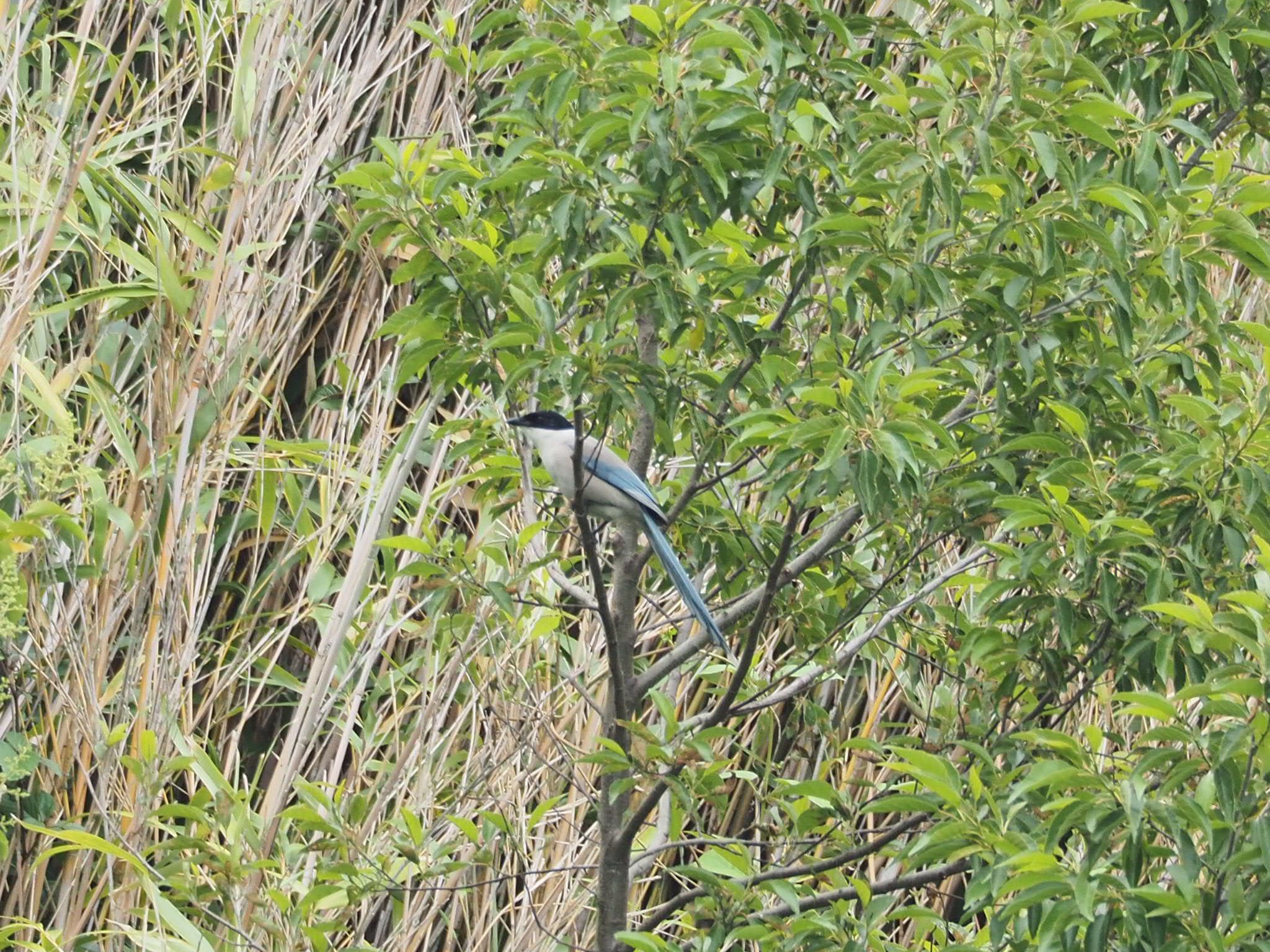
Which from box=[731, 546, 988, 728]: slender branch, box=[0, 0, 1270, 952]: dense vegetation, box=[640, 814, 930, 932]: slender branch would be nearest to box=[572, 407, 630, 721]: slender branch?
box=[0, 0, 1270, 952]: dense vegetation

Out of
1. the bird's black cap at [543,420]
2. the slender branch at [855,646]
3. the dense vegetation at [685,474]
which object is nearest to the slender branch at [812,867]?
the dense vegetation at [685,474]

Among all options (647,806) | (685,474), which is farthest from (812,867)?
(685,474)

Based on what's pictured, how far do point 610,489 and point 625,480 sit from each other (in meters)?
0.28

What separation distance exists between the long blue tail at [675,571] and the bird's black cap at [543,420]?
0.86ft

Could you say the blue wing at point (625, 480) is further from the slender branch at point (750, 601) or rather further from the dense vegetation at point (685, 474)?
the slender branch at point (750, 601)

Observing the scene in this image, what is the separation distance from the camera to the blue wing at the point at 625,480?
3.05 meters

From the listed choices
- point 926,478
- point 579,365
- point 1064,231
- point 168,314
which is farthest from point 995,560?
point 168,314

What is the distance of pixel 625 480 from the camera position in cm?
308

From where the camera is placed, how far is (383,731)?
3.63m

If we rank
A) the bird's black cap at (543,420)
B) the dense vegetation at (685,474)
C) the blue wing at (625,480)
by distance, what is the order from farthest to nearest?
the bird's black cap at (543,420), the blue wing at (625,480), the dense vegetation at (685,474)

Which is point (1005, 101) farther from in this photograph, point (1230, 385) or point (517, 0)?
point (517, 0)

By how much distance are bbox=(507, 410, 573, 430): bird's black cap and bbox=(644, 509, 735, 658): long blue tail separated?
263 mm

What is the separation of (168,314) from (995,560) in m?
1.90

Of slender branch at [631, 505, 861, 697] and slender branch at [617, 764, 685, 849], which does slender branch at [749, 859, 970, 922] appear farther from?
slender branch at [631, 505, 861, 697]
